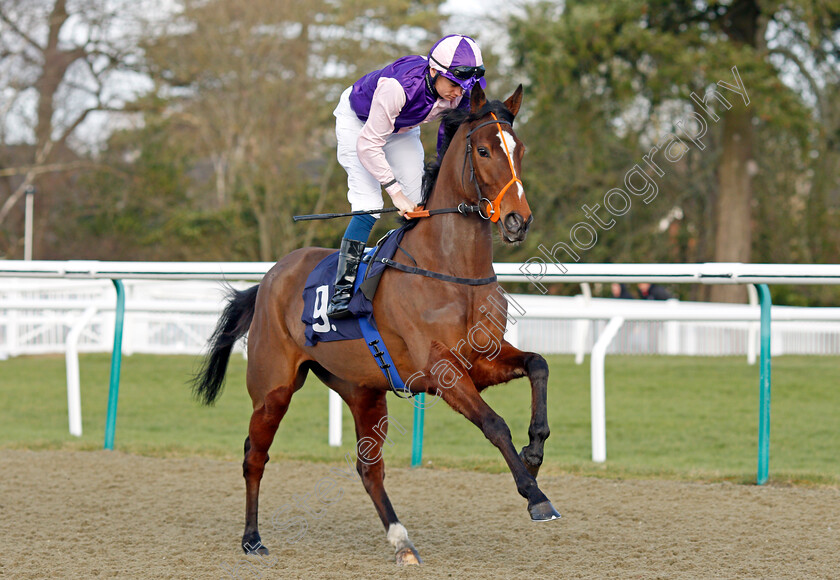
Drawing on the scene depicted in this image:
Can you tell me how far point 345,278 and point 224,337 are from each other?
1.15 meters

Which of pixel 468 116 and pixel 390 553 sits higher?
pixel 468 116

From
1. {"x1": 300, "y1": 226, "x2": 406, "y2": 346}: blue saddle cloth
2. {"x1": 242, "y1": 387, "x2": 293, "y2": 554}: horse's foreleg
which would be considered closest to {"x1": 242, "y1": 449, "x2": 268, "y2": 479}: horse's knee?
{"x1": 242, "y1": 387, "x2": 293, "y2": 554}: horse's foreleg

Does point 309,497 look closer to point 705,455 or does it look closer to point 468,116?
point 468,116

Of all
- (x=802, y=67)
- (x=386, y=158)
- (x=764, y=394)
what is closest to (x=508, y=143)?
(x=386, y=158)

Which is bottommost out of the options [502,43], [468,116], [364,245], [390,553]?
[390,553]

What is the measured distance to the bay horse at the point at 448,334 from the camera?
3406 millimetres

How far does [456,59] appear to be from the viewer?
3684mm

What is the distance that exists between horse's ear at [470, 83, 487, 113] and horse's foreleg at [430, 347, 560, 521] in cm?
92

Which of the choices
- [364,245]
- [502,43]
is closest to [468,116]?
[364,245]

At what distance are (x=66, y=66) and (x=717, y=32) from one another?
49.0 feet

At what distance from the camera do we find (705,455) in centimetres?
635

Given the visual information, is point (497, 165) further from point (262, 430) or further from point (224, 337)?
point (224, 337)

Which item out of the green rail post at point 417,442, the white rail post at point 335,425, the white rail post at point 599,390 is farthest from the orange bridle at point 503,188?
the white rail post at point 335,425

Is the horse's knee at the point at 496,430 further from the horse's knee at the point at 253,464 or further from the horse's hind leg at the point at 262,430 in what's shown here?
the horse's knee at the point at 253,464
